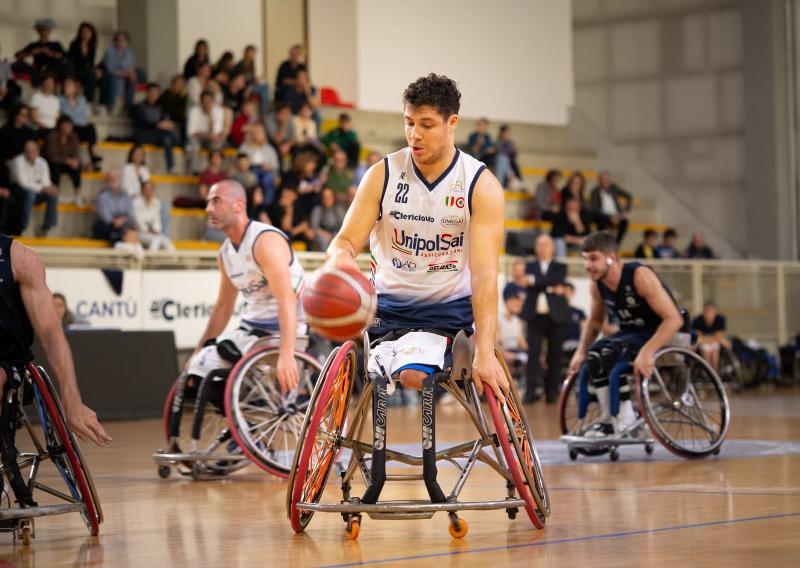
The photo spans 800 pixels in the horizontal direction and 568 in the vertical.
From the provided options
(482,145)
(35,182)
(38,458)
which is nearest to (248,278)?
(38,458)

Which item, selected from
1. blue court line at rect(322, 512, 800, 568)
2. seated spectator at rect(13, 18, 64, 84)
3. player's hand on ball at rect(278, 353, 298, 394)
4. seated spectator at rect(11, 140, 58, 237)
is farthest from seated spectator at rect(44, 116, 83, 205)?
blue court line at rect(322, 512, 800, 568)

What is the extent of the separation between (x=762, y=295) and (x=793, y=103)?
16.5 ft

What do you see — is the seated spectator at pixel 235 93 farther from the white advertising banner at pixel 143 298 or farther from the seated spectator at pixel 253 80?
the white advertising banner at pixel 143 298

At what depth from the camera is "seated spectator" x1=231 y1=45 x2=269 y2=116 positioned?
17.0 m

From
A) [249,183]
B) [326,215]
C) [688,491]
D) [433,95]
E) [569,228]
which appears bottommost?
[688,491]

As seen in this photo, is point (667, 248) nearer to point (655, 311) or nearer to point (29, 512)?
point (655, 311)

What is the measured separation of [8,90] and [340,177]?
14.0 feet

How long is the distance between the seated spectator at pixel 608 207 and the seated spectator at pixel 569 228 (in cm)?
86

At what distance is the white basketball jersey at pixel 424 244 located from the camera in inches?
190

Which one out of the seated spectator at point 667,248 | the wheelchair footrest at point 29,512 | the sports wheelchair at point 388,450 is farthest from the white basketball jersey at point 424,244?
the seated spectator at point 667,248

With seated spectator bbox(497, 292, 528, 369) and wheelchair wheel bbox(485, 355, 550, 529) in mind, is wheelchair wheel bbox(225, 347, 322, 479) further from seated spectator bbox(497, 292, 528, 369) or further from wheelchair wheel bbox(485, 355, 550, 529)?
seated spectator bbox(497, 292, 528, 369)

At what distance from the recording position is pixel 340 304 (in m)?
4.21

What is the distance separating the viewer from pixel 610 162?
2227 centimetres

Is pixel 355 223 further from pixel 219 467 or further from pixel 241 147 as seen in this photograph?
pixel 241 147
